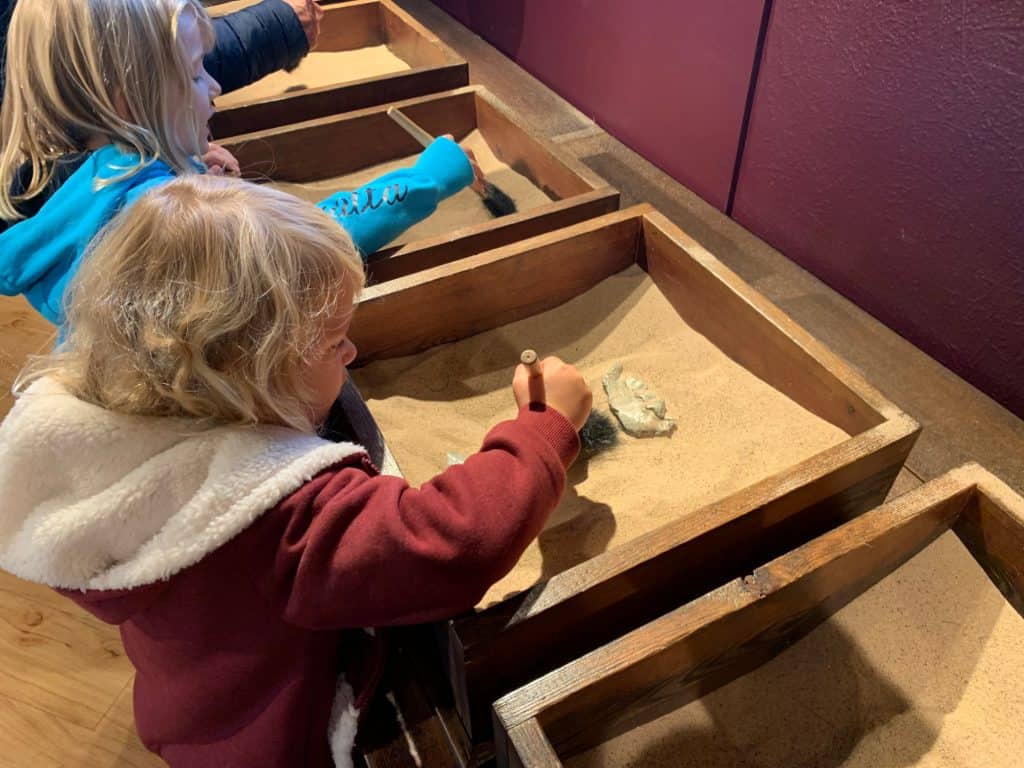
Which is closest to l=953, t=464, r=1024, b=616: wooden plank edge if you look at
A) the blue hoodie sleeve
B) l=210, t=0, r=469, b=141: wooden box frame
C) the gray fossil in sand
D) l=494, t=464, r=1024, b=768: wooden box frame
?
l=494, t=464, r=1024, b=768: wooden box frame

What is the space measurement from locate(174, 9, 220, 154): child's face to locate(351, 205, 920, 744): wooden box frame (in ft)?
1.06

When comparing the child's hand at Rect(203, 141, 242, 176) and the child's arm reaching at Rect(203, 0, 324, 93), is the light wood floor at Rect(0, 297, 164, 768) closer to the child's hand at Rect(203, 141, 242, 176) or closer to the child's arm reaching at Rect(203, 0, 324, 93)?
the child's hand at Rect(203, 141, 242, 176)

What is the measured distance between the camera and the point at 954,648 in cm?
77

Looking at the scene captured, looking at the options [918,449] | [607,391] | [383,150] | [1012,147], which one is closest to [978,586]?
[918,449]

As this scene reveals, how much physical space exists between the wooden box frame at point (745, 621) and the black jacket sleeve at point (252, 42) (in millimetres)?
1412

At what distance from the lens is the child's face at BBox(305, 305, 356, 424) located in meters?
0.65

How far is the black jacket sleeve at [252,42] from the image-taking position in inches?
61.1

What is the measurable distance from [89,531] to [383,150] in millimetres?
1169

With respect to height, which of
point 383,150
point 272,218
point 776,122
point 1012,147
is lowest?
point 383,150

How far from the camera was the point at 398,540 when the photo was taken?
1.92 feet

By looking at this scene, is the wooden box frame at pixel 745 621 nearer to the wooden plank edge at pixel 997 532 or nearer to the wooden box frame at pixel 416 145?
the wooden plank edge at pixel 997 532

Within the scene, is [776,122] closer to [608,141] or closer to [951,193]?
[951,193]

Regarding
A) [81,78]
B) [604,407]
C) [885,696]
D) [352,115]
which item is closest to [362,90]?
[352,115]

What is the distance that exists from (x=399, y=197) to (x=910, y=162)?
769 millimetres
